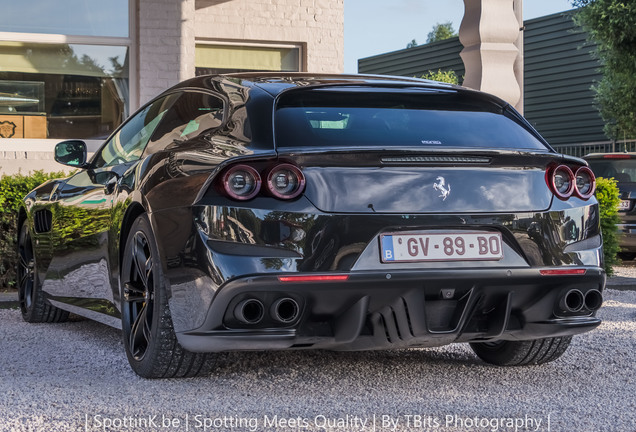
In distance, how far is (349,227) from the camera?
170 inches

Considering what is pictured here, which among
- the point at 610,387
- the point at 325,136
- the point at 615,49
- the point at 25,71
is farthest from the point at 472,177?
the point at 615,49

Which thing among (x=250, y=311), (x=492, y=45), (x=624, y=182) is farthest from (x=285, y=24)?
(x=250, y=311)

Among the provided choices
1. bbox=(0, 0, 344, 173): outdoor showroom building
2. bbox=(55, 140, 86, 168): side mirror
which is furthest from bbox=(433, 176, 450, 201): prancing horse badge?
bbox=(0, 0, 344, 173): outdoor showroom building

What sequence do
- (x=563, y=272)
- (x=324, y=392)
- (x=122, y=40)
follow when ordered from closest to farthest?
(x=563, y=272), (x=324, y=392), (x=122, y=40)

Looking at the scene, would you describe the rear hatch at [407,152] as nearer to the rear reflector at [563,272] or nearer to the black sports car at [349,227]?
the black sports car at [349,227]

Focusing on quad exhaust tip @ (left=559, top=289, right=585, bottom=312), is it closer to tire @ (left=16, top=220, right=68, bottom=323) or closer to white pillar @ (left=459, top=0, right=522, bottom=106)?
tire @ (left=16, top=220, right=68, bottom=323)

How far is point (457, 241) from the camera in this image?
14.7 feet

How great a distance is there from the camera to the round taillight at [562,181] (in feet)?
15.5

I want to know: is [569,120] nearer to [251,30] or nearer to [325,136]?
[251,30]

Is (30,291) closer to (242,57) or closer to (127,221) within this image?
(127,221)

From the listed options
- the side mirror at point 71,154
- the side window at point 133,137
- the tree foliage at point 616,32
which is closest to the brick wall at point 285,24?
the tree foliage at point 616,32

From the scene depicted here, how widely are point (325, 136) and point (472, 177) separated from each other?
2.20ft

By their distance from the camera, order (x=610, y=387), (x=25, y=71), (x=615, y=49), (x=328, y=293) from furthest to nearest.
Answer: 1. (x=615, y=49)
2. (x=25, y=71)
3. (x=610, y=387)
4. (x=328, y=293)

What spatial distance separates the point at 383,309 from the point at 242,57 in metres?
11.1
